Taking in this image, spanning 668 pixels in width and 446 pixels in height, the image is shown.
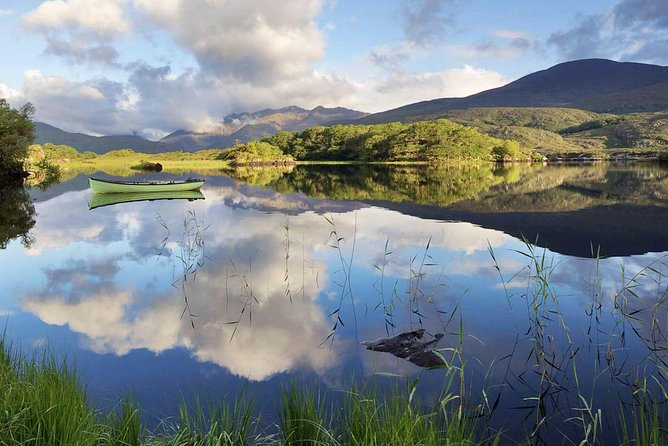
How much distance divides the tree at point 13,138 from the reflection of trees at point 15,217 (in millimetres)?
11803

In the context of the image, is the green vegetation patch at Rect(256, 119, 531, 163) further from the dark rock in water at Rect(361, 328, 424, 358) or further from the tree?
the dark rock in water at Rect(361, 328, 424, 358)

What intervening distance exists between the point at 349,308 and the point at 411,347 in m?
2.65

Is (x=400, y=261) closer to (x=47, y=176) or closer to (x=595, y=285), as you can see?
(x=595, y=285)

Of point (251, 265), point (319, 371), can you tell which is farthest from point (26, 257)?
point (319, 371)

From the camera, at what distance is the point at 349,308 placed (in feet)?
35.6

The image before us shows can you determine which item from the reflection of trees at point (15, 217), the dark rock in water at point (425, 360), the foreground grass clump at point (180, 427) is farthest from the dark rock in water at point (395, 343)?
→ the reflection of trees at point (15, 217)

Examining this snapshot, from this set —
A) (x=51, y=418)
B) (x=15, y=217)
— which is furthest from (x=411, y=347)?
(x=15, y=217)

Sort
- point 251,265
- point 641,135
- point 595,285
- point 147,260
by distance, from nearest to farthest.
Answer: point 595,285 → point 251,265 → point 147,260 → point 641,135

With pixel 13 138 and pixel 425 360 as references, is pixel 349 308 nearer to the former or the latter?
pixel 425 360

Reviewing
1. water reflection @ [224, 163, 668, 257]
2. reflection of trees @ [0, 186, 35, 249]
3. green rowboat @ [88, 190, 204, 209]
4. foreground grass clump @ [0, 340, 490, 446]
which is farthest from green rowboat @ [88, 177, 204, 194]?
foreground grass clump @ [0, 340, 490, 446]

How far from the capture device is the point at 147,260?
52.3ft

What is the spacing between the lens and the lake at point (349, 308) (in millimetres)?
7105

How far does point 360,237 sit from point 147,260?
27.6 ft

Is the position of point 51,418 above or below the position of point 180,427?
above
